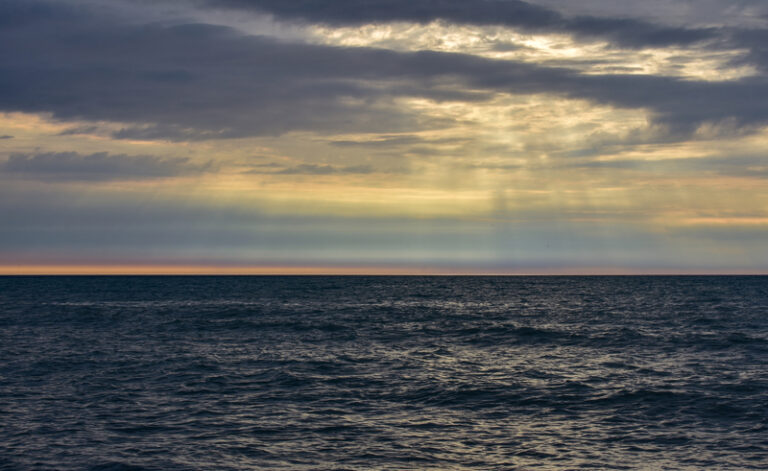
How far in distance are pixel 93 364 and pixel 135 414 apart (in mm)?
14856

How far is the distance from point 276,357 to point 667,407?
23911 millimetres

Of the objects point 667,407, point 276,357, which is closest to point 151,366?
point 276,357

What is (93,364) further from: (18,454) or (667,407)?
(667,407)

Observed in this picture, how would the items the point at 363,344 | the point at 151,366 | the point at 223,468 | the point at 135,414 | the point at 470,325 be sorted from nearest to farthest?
the point at 223,468 < the point at 135,414 < the point at 151,366 < the point at 363,344 < the point at 470,325

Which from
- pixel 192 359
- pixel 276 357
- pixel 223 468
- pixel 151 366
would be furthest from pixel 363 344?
pixel 223 468

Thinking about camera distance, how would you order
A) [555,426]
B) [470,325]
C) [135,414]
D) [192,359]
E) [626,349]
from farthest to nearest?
[470,325], [626,349], [192,359], [135,414], [555,426]

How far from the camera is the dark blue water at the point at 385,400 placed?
818 inches

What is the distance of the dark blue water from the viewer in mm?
20766

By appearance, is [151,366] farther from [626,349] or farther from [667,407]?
[626,349]

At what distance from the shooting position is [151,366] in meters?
38.2

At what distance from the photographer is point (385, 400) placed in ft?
94.0

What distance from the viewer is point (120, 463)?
1997 centimetres

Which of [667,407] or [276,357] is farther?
[276,357]

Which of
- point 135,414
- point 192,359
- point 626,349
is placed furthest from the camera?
point 626,349
